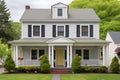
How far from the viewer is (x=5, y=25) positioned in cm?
7119

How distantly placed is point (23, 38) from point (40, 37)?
6.61ft

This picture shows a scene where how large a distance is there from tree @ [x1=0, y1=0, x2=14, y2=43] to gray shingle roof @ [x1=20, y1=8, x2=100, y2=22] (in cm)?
2647

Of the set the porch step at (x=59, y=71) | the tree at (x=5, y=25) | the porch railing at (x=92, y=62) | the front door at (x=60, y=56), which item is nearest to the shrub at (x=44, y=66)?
the porch step at (x=59, y=71)

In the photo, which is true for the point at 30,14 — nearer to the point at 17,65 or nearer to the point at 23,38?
the point at 23,38

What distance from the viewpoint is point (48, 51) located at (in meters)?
40.2

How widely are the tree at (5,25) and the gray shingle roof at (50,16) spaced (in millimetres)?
26471

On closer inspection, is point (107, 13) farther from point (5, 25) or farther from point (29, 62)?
point (29, 62)

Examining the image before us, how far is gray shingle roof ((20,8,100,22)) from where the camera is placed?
133 ft

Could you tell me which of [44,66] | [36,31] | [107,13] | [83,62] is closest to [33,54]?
[36,31]

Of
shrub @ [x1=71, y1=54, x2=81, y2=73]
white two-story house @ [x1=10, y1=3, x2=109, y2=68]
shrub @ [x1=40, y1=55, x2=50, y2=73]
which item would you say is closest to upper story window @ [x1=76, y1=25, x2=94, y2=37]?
white two-story house @ [x1=10, y1=3, x2=109, y2=68]

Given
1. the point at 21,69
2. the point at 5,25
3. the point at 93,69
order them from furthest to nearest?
the point at 5,25, the point at 21,69, the point at 93,69

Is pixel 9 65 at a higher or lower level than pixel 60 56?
lower

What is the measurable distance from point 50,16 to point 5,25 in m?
31.1

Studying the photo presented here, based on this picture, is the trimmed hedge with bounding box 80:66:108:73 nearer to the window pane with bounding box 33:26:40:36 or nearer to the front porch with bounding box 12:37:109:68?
the front porch with bounding box 12:37:109:68
